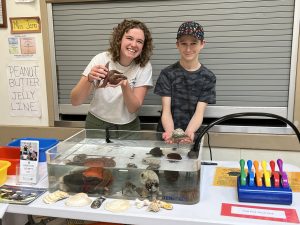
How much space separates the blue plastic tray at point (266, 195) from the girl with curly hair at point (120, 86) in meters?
0.73

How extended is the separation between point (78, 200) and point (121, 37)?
0.89 m

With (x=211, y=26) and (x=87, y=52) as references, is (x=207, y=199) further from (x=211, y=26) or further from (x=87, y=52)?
(x=87, y=52)

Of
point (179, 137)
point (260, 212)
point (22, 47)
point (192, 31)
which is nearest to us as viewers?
point (260, 212)

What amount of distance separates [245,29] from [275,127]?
592 mm

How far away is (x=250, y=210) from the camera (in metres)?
0.97

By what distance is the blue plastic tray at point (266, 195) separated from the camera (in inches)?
39.2

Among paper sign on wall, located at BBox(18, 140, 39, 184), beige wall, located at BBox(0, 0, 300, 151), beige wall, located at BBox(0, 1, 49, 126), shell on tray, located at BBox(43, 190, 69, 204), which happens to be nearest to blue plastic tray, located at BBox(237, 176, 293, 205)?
shell on tray, located at BBox(43, 190, 69, 204)

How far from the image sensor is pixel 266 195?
1.00 metres

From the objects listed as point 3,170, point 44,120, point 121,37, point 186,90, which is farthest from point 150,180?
point 44,120

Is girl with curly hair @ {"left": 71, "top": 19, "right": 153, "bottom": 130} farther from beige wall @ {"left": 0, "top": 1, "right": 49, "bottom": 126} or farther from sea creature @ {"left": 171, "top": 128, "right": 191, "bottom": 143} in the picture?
beige wall @ {"left": 0, "top": 1, "right": 49, "bottom": 126}

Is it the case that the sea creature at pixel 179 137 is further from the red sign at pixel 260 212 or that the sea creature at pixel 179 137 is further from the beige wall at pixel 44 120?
the beige wall at pixel 44 120

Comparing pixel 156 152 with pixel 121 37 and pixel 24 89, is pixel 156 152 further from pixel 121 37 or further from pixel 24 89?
pixel 24 89

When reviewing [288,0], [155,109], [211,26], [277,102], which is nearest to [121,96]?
[155,109]

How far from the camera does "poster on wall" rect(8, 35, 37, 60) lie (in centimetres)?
204
